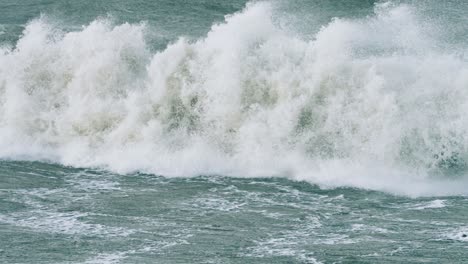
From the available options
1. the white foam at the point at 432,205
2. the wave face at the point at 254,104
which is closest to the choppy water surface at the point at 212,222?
the white foam at the point at 432,205

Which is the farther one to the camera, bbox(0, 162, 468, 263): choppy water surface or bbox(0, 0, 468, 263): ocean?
bbox(0, 0, 468, 263): ocean

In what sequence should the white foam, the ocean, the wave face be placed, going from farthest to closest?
the wave face → the white foam → the ocean

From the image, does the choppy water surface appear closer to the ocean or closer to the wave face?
the ocean

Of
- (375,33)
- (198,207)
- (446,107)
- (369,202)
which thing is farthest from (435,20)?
(198,207)

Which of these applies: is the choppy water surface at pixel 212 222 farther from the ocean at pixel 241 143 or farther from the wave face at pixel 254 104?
the wave face at pixel 254 104

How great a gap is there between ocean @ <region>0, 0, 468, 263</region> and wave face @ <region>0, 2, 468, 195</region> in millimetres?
53

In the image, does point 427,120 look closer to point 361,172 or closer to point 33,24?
point 361,172

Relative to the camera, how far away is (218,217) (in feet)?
83.4

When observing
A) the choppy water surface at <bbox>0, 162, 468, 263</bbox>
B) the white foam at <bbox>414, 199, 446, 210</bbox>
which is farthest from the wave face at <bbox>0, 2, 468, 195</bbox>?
the choppy water surface at <bbox>0, 162, 468, 263</bbox>

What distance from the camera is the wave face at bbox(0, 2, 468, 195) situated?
29797 millimetres

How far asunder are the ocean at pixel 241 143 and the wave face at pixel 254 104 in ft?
0.17

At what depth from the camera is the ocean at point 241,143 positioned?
23.6 metres

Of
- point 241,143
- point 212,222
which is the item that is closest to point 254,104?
point 241,143

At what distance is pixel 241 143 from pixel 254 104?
160 cm
